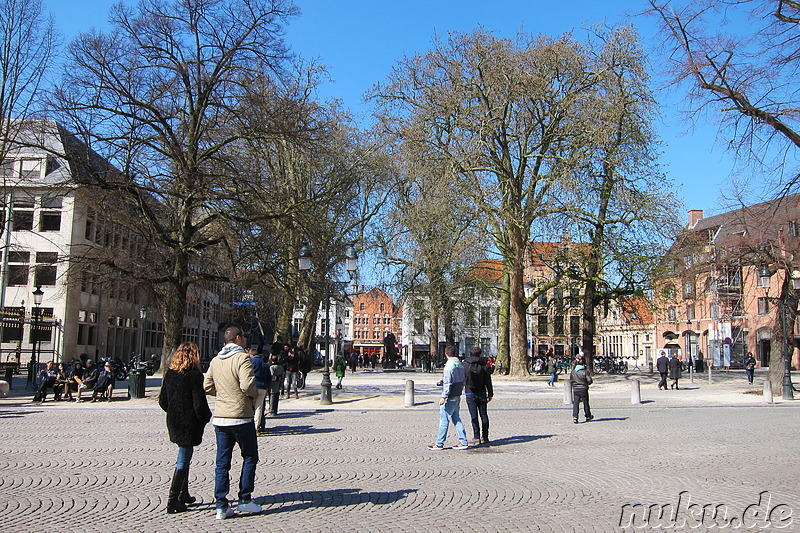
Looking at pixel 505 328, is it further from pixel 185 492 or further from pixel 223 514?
pixel 223 514

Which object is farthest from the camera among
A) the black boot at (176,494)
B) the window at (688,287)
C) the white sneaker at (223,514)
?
the window at (688,287)

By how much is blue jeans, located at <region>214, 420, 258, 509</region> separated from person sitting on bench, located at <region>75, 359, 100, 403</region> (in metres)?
17.0

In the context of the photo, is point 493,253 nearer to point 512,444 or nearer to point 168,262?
point 168,262

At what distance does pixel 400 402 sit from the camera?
2277 centimetres

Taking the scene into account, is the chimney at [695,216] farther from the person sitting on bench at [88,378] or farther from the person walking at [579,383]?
the person sitting on bench at [88,378]

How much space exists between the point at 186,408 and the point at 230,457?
67 cm

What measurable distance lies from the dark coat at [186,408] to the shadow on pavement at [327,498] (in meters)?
1.16

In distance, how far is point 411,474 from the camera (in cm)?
951

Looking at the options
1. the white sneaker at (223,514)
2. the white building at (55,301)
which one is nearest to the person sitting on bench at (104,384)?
the white building at (55,301)

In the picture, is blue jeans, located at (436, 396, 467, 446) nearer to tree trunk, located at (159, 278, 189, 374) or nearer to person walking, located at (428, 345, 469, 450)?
person walking, located at (428, 345, 469, 450)

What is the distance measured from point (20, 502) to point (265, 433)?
6807 millimetres

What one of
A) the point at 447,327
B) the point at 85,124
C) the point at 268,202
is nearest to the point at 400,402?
the point at 268,202

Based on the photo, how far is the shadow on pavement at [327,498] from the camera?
24.7 ft

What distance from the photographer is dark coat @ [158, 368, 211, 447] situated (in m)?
7.07
